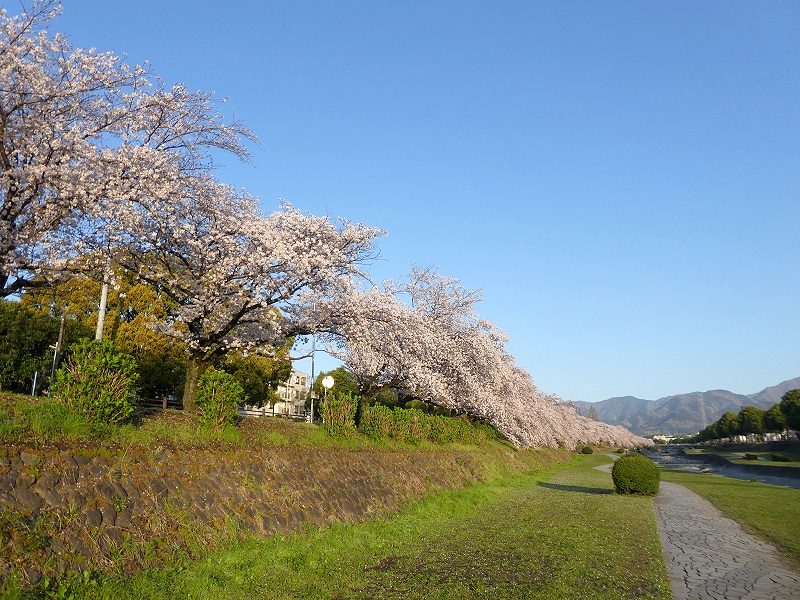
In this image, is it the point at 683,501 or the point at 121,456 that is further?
the point at 683,501

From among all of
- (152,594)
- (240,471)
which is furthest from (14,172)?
(152,594)

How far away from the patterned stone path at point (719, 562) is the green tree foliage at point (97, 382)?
10.0 m

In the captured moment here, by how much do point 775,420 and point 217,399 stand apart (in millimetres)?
127776

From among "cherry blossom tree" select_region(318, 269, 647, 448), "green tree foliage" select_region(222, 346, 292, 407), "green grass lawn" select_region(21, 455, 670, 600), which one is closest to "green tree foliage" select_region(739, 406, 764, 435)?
"cherry blossom tree" select_region(318, 269, 647, 448)

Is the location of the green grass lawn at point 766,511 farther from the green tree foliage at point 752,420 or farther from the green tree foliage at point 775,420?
the green tree foliage at point 752,420

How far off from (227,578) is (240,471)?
115 inches

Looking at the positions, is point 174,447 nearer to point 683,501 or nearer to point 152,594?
point 152,594

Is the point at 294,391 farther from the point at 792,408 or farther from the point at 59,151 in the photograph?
the point at 59,151

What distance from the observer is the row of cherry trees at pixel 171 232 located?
1191cm

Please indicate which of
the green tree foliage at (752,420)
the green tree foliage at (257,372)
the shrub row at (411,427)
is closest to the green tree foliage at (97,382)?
the shrub row at (411,427)

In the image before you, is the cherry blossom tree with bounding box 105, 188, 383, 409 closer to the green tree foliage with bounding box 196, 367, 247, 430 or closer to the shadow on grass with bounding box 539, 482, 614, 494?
the green tree foliage with bounding box 196, 367, 247, 430

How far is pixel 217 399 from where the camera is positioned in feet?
44.4

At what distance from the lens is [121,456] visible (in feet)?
28.3

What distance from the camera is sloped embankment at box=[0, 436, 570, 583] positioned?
6.66 m
